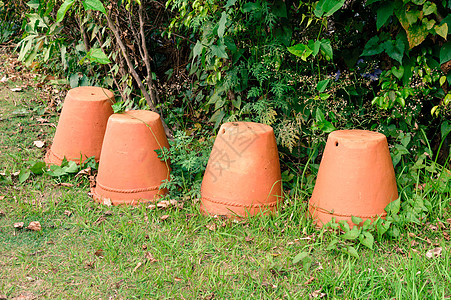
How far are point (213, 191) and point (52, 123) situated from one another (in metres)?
1.84

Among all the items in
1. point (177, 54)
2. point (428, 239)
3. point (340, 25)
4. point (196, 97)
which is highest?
point (340, 25)

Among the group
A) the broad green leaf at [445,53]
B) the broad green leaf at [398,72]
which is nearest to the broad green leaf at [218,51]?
the broad green leaf at [398,72]

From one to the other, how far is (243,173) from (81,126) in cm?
125

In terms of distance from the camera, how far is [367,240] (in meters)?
2.48

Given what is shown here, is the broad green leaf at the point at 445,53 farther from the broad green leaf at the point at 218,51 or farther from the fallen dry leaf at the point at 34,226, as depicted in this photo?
the fallen dry leaf at the point at 34,226

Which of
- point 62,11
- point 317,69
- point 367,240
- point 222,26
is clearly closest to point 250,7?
point 222,26

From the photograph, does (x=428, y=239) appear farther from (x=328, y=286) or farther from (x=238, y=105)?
(x=238, y=105)

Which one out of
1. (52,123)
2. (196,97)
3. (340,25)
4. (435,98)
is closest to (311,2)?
(340,25)

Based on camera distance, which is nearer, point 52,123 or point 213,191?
point 213,191

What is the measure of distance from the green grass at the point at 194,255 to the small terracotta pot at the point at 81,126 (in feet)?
1.04

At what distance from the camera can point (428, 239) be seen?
2.59m

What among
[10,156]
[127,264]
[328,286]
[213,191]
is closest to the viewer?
[328,286]

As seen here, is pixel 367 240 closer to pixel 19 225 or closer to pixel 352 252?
pixel 352 252

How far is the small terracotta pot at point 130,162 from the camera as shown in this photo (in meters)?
2.93
